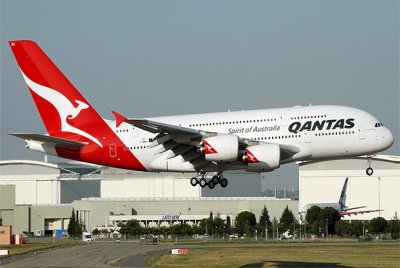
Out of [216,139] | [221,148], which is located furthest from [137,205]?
[221,148]

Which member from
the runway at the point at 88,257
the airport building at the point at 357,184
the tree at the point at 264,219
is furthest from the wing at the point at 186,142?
the airport building at the point at 357,184

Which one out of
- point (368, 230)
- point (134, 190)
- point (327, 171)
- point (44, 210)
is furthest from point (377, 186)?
point (44, 210)

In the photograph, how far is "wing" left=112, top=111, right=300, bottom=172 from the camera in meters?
59.3

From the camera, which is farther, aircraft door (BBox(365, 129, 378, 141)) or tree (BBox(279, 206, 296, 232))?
tree (BBox(279, 206, 296, 232))

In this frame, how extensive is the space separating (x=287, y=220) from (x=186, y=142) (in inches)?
3747

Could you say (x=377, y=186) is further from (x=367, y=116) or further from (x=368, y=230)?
(x=367, y=116)

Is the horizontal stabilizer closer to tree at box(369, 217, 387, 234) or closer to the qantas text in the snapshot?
the qantas text

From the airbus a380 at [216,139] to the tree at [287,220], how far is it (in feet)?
287

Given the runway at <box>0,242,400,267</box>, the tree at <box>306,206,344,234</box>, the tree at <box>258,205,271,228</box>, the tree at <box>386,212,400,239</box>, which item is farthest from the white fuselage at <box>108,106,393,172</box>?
the tree at <box>258,205,271,228</box>

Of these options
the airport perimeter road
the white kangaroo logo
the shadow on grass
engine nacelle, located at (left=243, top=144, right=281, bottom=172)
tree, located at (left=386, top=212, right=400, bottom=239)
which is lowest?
the airport perimeter road

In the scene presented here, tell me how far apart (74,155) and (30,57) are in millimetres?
9391

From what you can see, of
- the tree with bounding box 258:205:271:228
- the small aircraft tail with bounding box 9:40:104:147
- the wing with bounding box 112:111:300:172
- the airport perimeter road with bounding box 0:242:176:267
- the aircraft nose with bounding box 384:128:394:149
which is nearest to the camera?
the wing with bounding box 112:111:300:172

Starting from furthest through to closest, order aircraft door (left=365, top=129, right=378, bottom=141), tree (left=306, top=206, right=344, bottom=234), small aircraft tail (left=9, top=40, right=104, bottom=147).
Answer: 1. tree (left=306, top=206, right=344, bottom=234)
2. small aircraft tail (left=9, top=40, right=104, bottom=147)
3. aircraft door (left=365, top=129, right=378, bottom=141)

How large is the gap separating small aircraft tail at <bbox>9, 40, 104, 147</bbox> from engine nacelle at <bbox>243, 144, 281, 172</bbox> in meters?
12.1
